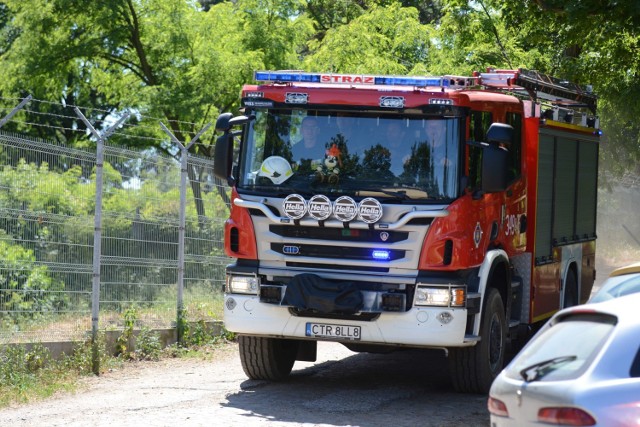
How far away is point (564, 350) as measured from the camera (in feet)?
19.7

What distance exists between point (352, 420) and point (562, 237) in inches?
207

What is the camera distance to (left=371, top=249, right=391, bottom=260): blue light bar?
1065 cm

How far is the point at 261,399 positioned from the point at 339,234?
172 cm

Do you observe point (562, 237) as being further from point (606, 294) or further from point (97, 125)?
point (97, 125)

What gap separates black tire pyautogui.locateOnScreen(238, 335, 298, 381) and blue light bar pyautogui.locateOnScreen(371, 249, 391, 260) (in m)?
1.70

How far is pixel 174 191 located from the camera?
14.9m

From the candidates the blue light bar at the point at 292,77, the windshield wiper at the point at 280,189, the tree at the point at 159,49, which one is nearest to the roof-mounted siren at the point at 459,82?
the blue light bar at the point at 292,77

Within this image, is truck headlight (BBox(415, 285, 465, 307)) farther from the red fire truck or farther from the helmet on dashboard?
the helmet on dashboard

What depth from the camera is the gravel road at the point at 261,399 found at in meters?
9.83

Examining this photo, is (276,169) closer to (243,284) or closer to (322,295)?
(243,284)

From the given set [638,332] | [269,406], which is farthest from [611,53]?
[638,332]

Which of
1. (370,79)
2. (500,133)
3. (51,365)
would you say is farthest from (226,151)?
(51,365)

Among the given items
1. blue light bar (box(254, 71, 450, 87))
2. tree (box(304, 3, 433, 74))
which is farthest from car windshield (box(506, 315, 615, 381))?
tree (box(304, 3, 433, 74))

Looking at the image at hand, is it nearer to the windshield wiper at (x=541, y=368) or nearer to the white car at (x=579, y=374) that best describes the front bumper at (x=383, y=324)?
the white car at (x=579, y=374)
